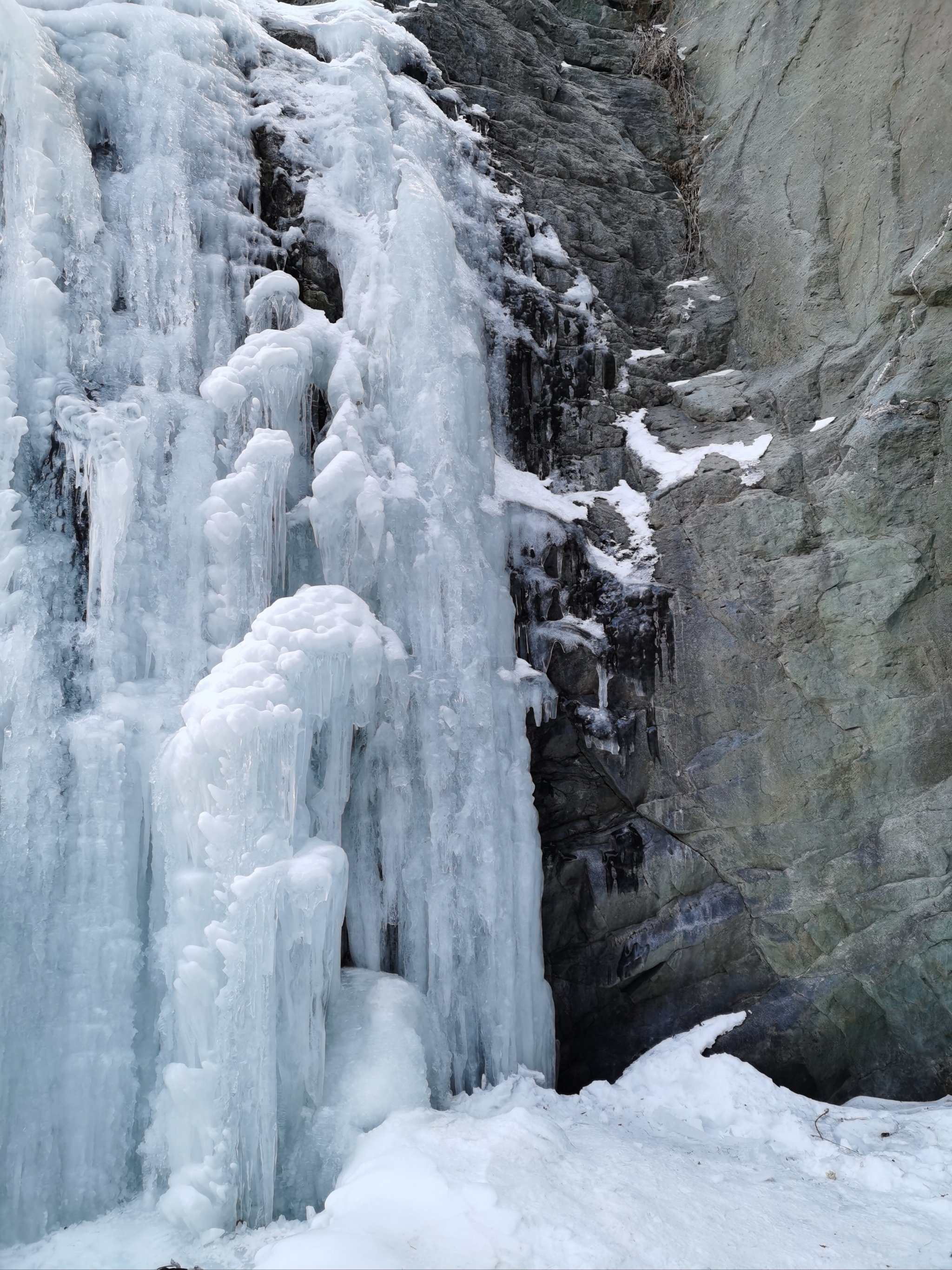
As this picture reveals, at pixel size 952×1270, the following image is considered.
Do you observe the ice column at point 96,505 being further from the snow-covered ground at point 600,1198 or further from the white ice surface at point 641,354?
the white ice surface at point 641,354

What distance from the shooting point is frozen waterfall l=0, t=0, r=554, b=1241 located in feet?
14.6

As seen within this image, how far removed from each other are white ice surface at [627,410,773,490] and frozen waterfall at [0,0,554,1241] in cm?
160

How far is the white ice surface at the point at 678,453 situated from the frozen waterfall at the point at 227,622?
1.60 meters

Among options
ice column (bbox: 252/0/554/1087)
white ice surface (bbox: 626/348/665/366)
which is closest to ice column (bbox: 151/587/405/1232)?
ice column (bbox: 252/0/554/1087)

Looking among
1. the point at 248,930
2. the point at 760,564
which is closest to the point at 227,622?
the point at 248,930

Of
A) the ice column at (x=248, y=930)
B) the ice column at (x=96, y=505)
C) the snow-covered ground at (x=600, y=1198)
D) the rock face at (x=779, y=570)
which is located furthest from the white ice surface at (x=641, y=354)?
the snow-covered ground at (x=600, y=1198)

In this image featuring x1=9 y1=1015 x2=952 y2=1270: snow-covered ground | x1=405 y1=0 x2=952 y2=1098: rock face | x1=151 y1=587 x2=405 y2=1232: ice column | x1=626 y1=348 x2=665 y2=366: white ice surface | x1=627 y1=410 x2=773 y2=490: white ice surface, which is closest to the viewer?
x1=9 y1=1015 x2=952 y2=1270: snow-covered ground

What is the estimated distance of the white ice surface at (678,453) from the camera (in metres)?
7.16

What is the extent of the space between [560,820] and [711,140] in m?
7.04

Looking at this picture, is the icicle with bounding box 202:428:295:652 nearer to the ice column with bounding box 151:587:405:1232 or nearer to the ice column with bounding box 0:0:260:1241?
the ice column with bounding box 0:0:260:1241

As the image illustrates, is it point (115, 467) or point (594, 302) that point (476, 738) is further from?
point (594, 302)

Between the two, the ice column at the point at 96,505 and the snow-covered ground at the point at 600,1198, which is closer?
the snow-covered ground at the point at 600,1198

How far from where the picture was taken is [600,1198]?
3.79 metres

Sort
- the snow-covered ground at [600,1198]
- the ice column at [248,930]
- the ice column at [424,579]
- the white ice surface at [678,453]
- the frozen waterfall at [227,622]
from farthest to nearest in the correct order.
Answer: the white ice surface at [678,453] → the ice column at [424,579] → the frozen waterfall at [227,622] → the ice column at [248,930] → the snow-covered ground at [600,1198]
